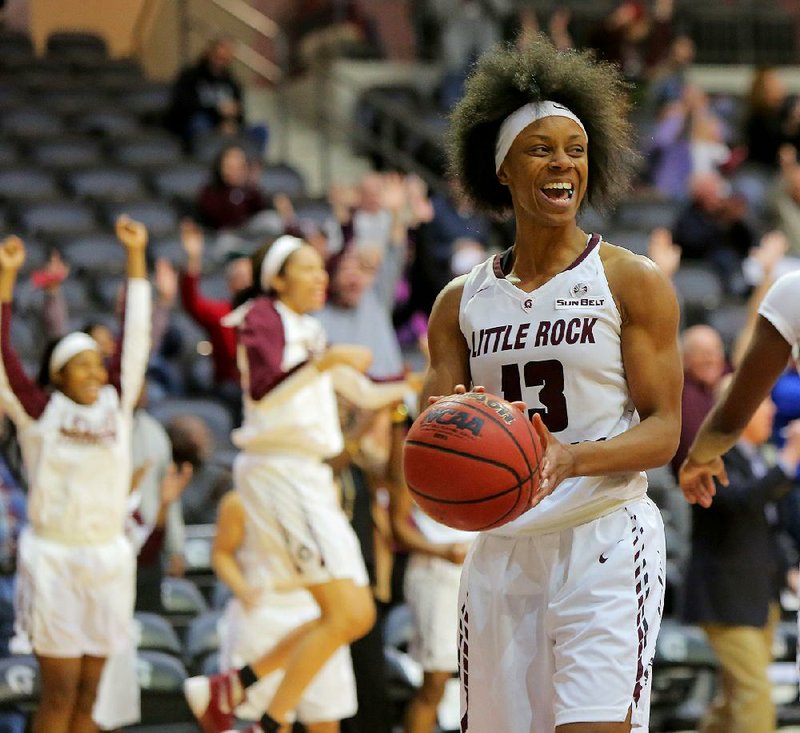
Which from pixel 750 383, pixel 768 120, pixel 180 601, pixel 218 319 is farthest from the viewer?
pixel 768 120

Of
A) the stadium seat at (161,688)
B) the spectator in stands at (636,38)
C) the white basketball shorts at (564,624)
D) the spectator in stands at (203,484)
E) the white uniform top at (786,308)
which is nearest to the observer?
the white basketball shorts at (564,624)

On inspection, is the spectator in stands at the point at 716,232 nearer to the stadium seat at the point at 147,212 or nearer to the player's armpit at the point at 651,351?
the stadium seat at the point at 147,212

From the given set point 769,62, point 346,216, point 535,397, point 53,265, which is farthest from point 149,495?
point 769,62

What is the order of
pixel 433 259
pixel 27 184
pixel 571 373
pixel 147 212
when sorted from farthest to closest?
1. pixel 27 184
2. pixel 147 212
3. pixel 433 259
4. pixel 571 373

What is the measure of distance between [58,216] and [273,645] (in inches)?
214

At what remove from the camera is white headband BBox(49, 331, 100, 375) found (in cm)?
705

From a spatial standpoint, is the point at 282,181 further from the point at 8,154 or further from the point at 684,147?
the point at 684,147

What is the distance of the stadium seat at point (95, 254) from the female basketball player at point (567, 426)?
22.1 ft

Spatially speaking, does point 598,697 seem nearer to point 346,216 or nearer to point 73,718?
point 73,718

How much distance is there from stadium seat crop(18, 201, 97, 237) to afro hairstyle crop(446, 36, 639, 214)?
7148 mm

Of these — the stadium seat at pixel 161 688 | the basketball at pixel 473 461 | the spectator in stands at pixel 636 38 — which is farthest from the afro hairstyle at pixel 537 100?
the spectator in stands at pixel 636 38

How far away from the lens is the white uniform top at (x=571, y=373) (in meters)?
4.07

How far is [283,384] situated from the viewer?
6.53 m

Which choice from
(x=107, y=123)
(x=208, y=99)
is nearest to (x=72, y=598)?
(x=208, y=99)
